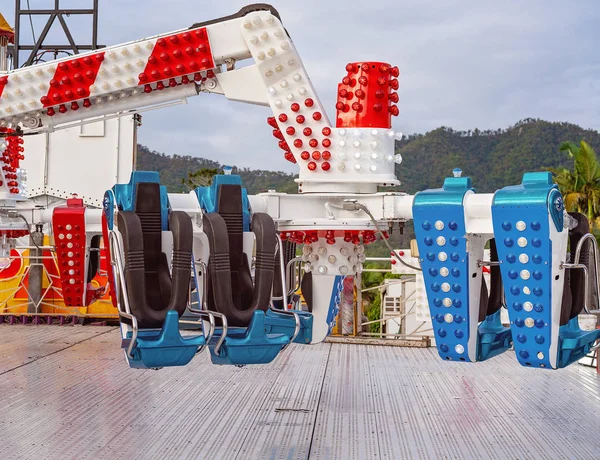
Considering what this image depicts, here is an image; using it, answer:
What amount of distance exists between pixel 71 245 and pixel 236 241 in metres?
3.80

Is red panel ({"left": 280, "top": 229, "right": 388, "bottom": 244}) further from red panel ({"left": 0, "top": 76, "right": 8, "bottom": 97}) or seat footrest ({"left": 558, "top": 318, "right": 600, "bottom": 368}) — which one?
red panel ({"left": 0, "top": 76, "right": 8, "bottom": 97})

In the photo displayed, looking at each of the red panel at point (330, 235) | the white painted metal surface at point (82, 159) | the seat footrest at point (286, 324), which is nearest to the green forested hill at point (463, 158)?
the white painted metal surface at point (82, 159)

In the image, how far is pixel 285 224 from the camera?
6.97m

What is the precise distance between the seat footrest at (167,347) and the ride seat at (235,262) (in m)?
0.34

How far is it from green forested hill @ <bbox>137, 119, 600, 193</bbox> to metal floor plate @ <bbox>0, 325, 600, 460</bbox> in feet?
118

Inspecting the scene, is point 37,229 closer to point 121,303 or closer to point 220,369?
point 220,369

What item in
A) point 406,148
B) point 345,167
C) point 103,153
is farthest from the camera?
point 406,148

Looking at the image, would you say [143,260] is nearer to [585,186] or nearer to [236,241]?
[236,241]

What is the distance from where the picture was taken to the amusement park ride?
5.18 meters

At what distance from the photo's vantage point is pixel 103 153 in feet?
62.4

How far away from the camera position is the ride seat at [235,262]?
5715 mm

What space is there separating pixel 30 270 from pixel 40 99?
20.9 feet

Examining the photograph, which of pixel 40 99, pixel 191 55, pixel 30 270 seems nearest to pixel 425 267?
pixel 191 55

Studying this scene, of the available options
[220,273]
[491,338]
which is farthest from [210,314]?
[491,338]
